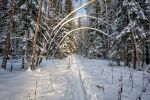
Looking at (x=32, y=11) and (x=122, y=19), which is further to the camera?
(x=122, y=19)

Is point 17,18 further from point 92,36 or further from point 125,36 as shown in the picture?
point 92,36

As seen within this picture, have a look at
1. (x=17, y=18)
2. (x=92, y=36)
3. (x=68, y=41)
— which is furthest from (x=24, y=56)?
(x=92, y=36)

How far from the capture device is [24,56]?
24125 millimetres

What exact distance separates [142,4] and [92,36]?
2410cm

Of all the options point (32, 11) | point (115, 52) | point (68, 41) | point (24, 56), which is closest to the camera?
point (24, 56)

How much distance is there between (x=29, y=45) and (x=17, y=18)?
9.39 feet

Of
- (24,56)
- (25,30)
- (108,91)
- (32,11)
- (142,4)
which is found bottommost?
(108,91)

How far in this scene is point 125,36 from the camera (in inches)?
1205

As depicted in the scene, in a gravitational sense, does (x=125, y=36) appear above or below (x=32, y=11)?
below

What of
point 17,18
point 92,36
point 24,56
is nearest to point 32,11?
point 17,18

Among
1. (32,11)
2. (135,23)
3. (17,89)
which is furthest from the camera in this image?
(135,23)

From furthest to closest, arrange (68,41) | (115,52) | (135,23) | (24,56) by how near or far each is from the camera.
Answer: (68,41), (115,52), (135,23), (24,56)

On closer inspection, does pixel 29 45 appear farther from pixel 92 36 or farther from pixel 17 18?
pixel 92 36

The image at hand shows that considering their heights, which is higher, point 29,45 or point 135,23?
point 135,23
